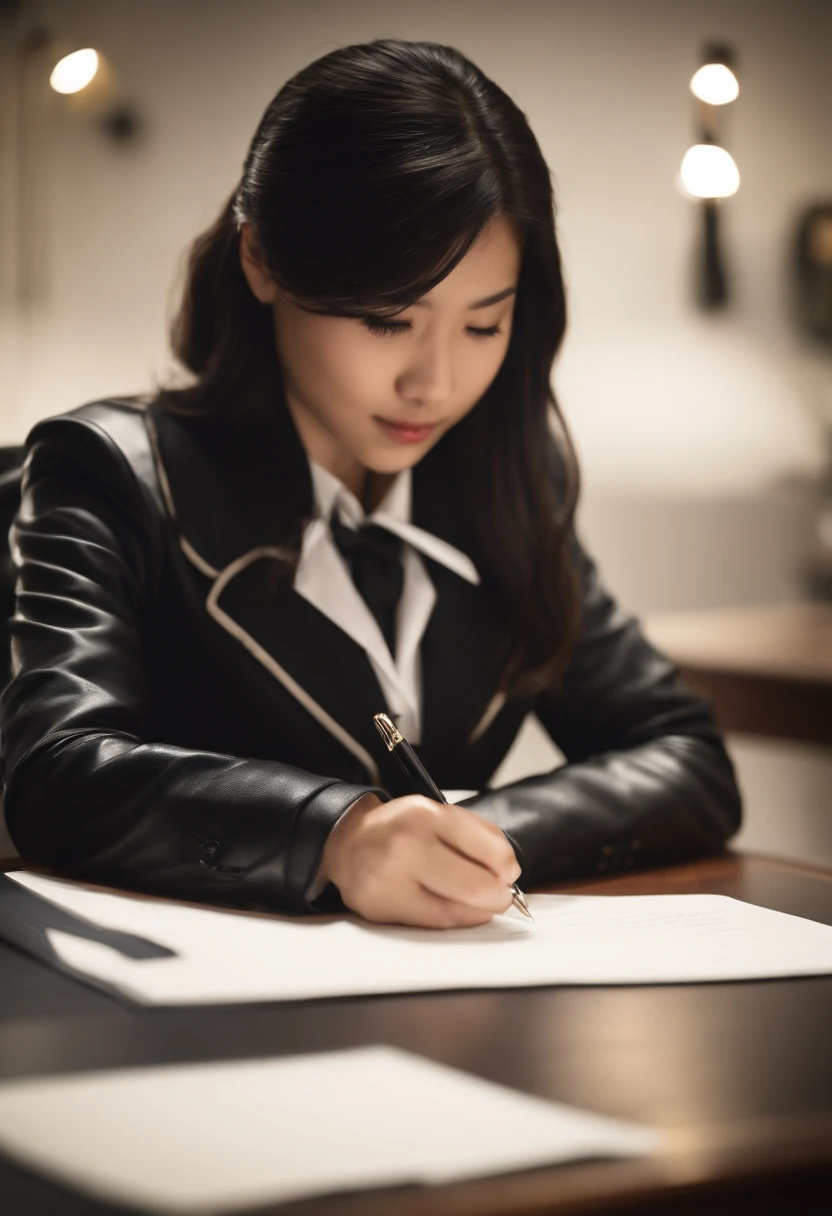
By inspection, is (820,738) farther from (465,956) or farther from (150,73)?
(150,73)

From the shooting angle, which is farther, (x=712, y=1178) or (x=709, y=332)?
(x=709, y=332)

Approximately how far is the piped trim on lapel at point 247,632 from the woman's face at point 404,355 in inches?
6.1

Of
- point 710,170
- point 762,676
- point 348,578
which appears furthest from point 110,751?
point 710,170

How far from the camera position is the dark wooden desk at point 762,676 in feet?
7.07

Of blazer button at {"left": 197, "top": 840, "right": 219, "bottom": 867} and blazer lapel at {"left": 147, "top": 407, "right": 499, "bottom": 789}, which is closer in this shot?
blazer button at {"left": 197, "top": 840, "right": 219, "bottom": 867}

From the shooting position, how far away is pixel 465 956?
2.91ft

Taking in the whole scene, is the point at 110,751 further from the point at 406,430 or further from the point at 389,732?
the point at 406,430

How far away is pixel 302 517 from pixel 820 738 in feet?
3.58

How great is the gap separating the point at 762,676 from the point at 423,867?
1393 millimetres

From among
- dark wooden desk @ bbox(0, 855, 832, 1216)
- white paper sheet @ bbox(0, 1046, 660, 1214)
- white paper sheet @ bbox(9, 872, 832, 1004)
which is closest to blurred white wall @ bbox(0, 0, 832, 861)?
white paper sheet @ bbox(9, 872, 832, 1004)

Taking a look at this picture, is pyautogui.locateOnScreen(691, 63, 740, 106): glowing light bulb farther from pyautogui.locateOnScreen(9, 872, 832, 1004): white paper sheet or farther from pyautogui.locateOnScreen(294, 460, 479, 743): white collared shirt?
pyautogui.locateOnScreen(9, 872, 832, 1004): white paper sheet

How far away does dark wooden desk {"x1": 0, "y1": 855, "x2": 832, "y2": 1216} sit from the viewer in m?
0.56

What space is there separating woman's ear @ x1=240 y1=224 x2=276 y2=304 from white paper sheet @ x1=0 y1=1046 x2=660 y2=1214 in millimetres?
873

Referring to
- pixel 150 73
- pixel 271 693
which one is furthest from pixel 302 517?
pixel 150 73
